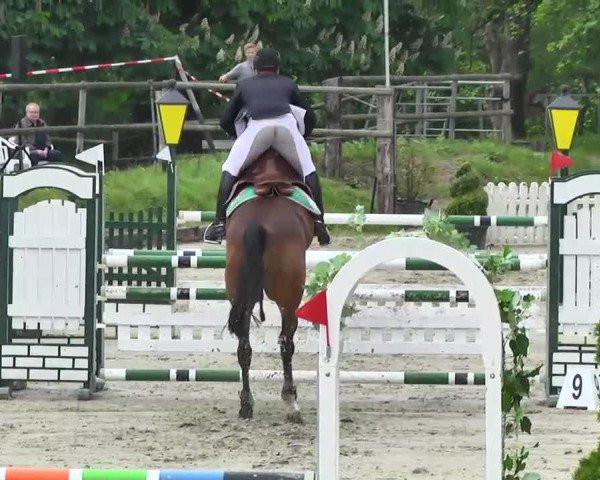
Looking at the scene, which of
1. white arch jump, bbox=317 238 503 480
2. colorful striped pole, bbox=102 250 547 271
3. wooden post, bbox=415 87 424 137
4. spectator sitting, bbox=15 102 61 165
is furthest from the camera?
wooden post, bbox=415 87 424 137

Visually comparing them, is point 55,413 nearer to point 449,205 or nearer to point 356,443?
point 356,443

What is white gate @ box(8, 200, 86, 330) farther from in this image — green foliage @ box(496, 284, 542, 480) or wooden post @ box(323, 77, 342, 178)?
wooden post @ box(323, 77, 342, 178)

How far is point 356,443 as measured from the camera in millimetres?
9219

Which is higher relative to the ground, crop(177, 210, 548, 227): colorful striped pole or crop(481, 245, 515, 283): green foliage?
crop(177, 210, 548, 227): colorful striped pole

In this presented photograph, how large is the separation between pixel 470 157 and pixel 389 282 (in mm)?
9740

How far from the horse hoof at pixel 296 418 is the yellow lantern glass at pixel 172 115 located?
14.1 ft

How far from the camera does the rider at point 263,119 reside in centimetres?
1021

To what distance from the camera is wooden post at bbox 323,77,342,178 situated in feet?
82.0

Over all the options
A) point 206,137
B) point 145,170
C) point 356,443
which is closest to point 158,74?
point 206,137

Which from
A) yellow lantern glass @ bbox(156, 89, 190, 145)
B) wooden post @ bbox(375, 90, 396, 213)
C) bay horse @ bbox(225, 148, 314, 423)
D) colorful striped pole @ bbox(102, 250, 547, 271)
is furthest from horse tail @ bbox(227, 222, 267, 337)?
wooden post @ bbox(375, 90, 396, 213)

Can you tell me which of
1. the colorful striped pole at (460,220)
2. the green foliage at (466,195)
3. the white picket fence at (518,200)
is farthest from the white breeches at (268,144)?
the white picket fence at (518,200)

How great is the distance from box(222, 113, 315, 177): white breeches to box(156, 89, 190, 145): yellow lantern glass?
3.64 m

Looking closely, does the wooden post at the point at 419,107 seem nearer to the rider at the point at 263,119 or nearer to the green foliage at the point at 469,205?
the green foliage at the point at 469,205

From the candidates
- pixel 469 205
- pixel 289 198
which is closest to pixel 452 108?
pixel 469 205
